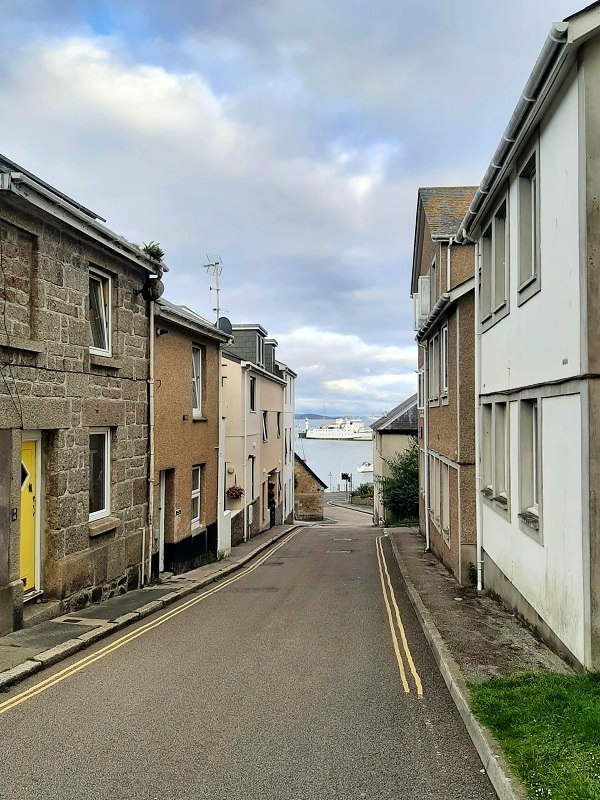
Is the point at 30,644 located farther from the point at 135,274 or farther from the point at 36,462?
the point at 135,274

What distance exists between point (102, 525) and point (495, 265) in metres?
7.59

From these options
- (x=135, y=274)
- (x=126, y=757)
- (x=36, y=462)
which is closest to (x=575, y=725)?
(x=126, y=757)

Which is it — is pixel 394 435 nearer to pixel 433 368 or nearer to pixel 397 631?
pixel 433 368

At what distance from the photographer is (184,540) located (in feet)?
54.4

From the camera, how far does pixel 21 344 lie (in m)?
9.16

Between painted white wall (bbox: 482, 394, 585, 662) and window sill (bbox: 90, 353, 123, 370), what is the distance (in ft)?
22.5

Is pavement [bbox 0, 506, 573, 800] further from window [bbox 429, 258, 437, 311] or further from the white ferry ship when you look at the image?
the white ferry ship

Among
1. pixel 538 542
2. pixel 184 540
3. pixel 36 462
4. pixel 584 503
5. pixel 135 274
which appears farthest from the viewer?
pixel 184 540

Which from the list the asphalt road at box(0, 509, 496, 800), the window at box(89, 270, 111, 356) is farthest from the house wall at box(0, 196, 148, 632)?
the asphalt road at box(0, 509, 496, 800)

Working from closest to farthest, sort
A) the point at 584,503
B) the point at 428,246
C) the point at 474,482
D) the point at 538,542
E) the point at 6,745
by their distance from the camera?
the point at 6,745, the point at 584,503, the point at 538,542, the point at 474,482, the point at 428,246

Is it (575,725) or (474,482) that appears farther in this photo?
(474,482)

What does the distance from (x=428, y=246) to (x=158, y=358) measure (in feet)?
37.6

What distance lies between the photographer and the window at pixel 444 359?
17.4 m

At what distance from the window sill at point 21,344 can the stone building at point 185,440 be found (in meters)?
4.71
